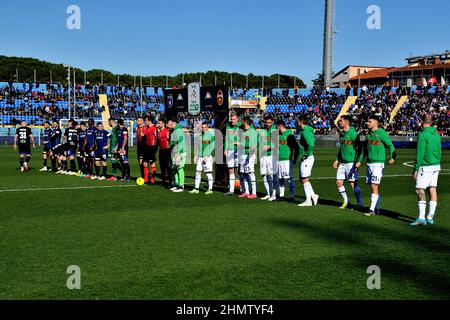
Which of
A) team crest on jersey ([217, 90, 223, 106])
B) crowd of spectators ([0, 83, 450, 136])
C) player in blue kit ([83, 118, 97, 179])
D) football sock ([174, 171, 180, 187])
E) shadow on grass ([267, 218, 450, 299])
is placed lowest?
shadow on grass ([267, 218, 450, 299])

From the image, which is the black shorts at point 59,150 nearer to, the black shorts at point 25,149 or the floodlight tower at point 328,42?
the black shorts at point 25,149

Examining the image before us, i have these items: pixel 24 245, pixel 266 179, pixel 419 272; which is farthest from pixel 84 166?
pixel 419 272

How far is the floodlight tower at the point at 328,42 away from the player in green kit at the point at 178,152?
196ft

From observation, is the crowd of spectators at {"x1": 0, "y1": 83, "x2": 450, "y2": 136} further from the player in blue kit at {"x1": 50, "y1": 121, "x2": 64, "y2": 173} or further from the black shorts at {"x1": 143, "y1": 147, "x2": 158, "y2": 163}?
the black shorts at {"x1": 143, "y1": 147, "x2": 158, "y2": 163}

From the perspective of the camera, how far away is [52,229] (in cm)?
903

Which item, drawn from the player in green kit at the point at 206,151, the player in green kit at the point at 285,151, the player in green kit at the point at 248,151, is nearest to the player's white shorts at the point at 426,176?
the player in green kit at the point at 285,151

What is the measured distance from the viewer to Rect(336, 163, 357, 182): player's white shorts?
1152 cm

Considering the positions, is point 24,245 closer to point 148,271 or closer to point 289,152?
point 148,271

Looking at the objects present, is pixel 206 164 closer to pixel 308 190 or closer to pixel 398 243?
pixel 308 190

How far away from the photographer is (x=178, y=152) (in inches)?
587

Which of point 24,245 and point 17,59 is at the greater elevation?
point 17,59

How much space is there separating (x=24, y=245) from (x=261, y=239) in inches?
146

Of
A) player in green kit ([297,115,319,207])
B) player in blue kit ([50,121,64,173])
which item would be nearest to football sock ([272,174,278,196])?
player in green kit ([297,115,319,207])

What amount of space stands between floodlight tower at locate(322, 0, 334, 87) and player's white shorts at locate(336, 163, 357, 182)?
62.2m
